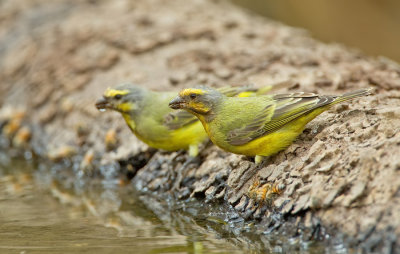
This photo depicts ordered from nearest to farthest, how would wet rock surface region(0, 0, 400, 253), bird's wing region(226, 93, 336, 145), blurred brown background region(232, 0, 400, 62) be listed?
wet rock surface region(0, 0, 400, 253), bird's wing region(226, 93, 336, 145), blurred brown background region(232, 0, 400, 62)

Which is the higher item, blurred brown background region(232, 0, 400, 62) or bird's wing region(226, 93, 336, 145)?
blurred brown background region(232, 0, 400, 62)

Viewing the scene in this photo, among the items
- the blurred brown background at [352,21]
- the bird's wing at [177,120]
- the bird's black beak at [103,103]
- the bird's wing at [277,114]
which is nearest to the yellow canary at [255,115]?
the bird's wing at [277,114]

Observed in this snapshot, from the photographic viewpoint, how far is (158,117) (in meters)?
6.85

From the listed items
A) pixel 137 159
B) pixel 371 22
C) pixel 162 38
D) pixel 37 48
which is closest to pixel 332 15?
pixel 371 22

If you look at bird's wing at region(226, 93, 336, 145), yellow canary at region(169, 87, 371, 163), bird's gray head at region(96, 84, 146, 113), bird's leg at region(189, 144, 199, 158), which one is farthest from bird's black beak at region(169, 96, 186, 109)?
bird's gray head at region(96, 84, 146, 113)

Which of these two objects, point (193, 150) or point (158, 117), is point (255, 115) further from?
point (158, 117)

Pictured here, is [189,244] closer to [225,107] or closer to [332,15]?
[225,107]

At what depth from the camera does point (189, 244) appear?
192 inches

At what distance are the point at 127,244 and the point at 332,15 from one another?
1061 cm

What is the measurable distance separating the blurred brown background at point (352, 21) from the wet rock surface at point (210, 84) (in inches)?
131

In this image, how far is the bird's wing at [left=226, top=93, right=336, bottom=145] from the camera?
17.4 feet

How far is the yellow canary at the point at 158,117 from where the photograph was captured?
21.9 ft

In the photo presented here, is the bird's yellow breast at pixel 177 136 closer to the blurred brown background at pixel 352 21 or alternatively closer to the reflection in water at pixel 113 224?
the reflection in water at pixel 113 224

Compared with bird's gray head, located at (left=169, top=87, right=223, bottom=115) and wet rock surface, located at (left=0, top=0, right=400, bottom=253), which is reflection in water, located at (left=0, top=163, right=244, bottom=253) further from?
bird's gray head, located at (left=169, top=87, right=223, bottom=115)
